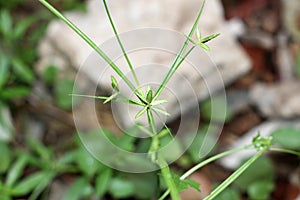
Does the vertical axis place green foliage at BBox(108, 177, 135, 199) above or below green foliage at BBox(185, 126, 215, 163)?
below

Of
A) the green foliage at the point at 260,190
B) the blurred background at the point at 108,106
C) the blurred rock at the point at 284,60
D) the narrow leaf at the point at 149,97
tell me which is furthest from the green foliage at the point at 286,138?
the narrow leaf at the point at 149,97

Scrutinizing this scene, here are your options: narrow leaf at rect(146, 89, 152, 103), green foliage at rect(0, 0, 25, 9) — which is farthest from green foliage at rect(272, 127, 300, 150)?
green foliage at rect(0, 0, 25, 9)

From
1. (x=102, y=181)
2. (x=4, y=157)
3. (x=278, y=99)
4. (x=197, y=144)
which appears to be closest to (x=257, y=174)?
(x=197, y=144)

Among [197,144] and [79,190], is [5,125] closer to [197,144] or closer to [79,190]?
[79,190]

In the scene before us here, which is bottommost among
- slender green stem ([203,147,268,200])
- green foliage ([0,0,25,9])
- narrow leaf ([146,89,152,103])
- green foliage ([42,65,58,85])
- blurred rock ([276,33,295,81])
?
slender green stem ([203,147,268,200])

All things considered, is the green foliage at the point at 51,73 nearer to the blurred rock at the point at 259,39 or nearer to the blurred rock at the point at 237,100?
the blurred rock at the point at 237,100

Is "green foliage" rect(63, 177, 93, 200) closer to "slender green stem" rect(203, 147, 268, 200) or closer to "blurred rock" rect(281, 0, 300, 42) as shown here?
"slender green stem" rect(203, 147, 268, 200)

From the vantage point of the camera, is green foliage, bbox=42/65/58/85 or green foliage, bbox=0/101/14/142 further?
green foliage, bbox=42/65/58/85

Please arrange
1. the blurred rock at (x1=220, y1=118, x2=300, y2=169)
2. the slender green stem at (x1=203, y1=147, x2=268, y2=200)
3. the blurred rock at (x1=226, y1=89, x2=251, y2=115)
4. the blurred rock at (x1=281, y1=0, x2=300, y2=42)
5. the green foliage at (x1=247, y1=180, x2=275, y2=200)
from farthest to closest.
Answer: the blurred rock at (x1=281, y1=0, x2=300, y2=42), the blurred rock at (x1=226, y1=89, x2=251, y2=115), the blurred rock at (x1=220, y1=118, x2=300, y2=169), the green foliage at (x1=247, y1=180, x2=275, y2=200), the slender green stem at (x1=203, y1=147, x2=268, y2=200)
